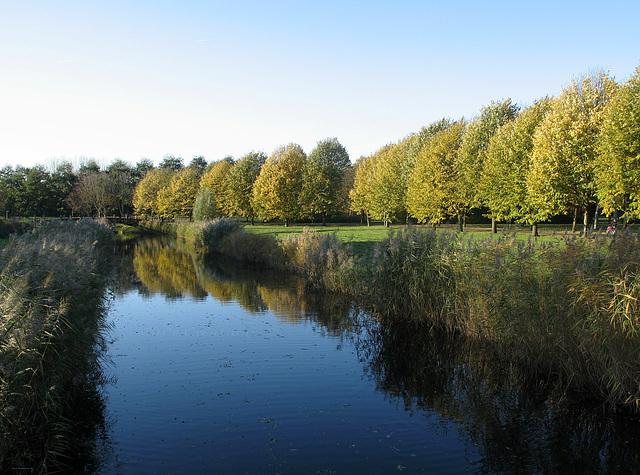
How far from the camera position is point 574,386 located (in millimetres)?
7828

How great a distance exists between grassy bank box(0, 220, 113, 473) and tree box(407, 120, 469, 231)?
30.8m

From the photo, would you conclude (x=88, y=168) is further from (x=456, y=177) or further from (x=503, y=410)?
(x=503, y=410)

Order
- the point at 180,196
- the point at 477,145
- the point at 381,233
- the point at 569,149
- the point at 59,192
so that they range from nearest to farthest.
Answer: the point at 569,149
the point at 477,145
the point at 381,233
the point at 180,196
the point at 59,192

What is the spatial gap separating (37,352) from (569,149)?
26583 mm

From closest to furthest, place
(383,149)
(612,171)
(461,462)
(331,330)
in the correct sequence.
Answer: (461,462), (331,330), (612,171), (383,149)

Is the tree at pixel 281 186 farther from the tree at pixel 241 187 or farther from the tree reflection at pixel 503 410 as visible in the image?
the tree reflection at pixel 503 410

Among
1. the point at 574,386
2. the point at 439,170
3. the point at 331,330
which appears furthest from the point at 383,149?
the point at 574,386

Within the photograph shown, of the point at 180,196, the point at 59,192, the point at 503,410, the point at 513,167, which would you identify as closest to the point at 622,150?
the point at 513,167

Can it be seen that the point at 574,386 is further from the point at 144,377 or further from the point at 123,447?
the point at 144,377

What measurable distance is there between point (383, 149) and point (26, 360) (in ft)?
178

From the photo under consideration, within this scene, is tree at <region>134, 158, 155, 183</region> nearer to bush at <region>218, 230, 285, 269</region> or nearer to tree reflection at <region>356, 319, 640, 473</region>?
bush at <region>218, 230, 285, 269</region>

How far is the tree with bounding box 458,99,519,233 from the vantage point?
33584 millimetres

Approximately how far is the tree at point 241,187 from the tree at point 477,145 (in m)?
25.9

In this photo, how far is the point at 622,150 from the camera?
20.8 metres
